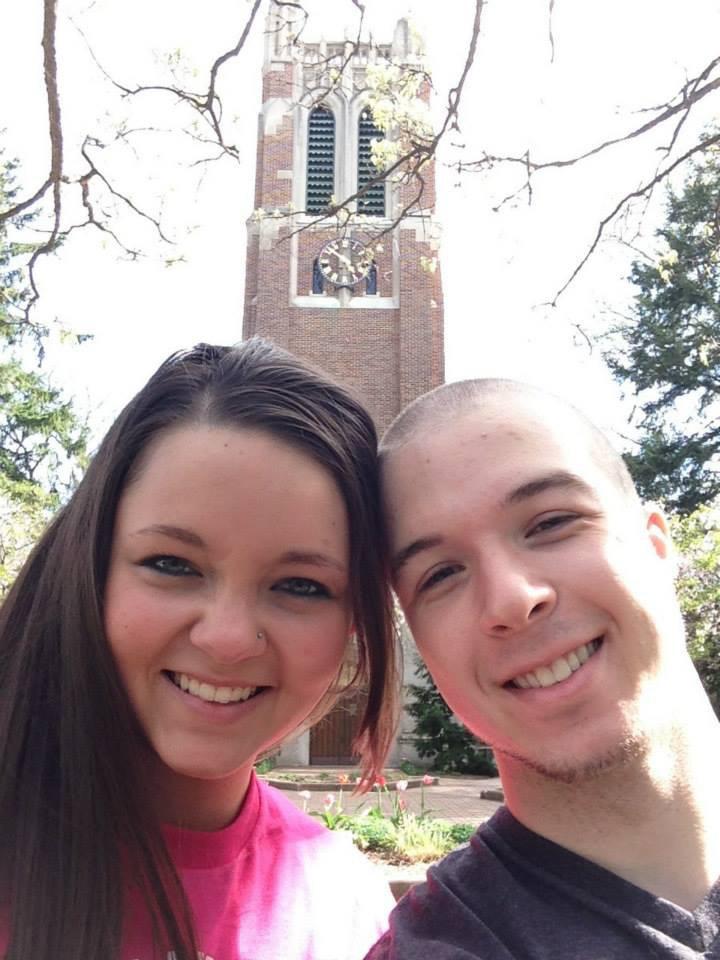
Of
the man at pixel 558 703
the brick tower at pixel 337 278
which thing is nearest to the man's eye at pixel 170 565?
the man at pixel 558 703

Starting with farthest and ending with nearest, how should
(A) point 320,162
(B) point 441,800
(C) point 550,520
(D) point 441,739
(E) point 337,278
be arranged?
(A) point 320,162 → (E) point 337,278 → (D) point 441,739 → (B) point 441,800 → (C) point 550,520

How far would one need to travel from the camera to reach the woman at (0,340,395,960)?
4.43 feet

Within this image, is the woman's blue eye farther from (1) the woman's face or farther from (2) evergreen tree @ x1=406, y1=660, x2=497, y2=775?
(2) evergreen tree @ x1=406, y1=660, x2=497, y2=775

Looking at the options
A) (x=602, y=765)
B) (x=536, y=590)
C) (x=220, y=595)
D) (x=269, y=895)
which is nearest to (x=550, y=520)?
(x=536, y=590)

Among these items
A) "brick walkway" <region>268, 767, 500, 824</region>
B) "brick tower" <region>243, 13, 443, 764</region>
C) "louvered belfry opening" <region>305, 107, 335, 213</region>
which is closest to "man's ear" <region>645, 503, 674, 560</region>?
"brick walkway" <region>268, 767, 500, 824</region>

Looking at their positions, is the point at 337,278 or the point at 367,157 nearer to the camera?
the point at 337,278

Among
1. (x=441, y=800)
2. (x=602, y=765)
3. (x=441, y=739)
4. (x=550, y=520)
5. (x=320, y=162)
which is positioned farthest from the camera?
(x=320, y=162)

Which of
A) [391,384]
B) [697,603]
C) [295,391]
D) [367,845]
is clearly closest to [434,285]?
[391,384]

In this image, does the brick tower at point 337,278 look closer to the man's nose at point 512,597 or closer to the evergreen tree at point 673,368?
the evergreen tree at point 673,368

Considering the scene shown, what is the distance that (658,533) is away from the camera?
152 centimetres

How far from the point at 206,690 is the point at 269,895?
1.32ft

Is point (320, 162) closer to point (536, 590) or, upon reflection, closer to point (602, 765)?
point (536, 590)

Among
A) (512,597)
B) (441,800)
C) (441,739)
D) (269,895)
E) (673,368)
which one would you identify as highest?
(673,368)

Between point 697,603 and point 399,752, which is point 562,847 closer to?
point 697,603
